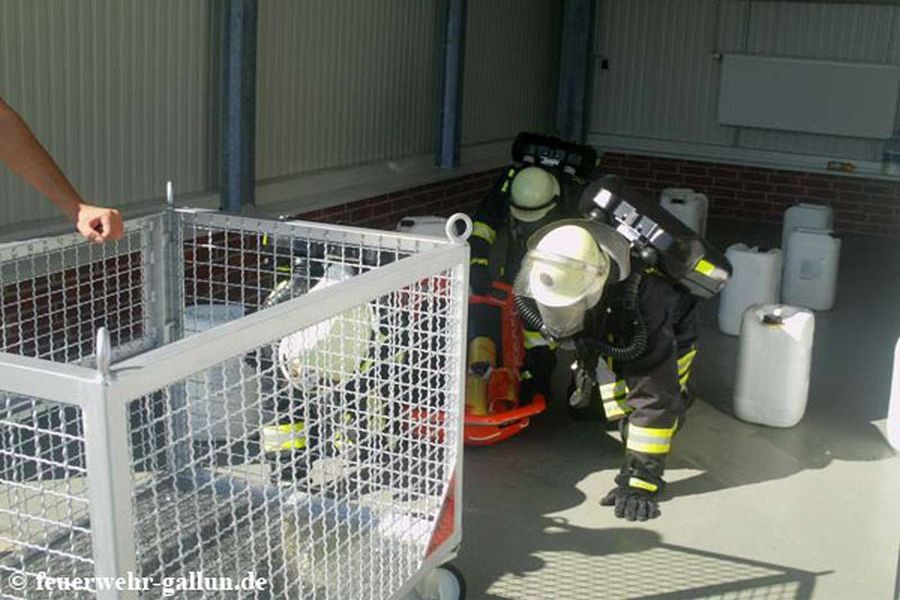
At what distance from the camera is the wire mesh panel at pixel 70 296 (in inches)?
131

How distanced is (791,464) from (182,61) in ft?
13.1

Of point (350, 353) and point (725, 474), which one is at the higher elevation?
point (350, 353)

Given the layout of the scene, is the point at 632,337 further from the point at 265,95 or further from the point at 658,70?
the point at 658,70

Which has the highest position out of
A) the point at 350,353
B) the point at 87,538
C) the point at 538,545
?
the point at 350,353

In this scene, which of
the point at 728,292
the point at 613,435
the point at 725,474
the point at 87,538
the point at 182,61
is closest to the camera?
the point at 87,538

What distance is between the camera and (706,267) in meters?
5.11

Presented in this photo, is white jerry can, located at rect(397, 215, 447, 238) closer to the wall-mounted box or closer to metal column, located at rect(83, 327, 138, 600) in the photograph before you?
metal column, located at rect(83, 327, 138, 600)

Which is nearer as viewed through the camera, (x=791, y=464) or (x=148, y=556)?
(x=148, y=556)

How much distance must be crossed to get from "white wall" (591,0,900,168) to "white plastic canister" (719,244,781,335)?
181 inches

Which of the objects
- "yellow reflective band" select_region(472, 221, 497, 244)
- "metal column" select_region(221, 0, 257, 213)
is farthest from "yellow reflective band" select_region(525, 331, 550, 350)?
"metal column" select_region(221, 0, 257, 213)

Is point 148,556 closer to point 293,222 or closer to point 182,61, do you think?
point 293,222

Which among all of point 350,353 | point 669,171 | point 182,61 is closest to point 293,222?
point 350,353

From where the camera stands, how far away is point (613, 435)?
19.2 feet

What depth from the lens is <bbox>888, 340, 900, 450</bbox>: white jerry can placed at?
553 centimetres
